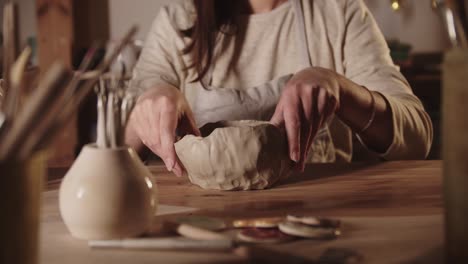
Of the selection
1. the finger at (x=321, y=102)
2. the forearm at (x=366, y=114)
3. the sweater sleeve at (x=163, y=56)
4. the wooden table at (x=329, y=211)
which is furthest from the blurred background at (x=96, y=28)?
the finger at (x=321, y=102)

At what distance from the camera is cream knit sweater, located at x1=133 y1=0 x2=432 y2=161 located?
1.36 m

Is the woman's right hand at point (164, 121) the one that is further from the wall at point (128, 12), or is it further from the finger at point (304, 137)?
the wall at point (128, 12)

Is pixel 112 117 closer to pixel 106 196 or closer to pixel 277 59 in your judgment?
pixel 106 196

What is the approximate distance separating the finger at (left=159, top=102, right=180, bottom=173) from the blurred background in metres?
1.87

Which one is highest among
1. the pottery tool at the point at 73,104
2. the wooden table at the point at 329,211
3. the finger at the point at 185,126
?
the pottery tool at the point at 73,104

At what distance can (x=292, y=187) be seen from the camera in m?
0.82

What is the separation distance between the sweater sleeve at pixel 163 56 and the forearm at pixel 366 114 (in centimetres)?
50

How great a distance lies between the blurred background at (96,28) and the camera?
2.61 m

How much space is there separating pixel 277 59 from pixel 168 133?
67 cm

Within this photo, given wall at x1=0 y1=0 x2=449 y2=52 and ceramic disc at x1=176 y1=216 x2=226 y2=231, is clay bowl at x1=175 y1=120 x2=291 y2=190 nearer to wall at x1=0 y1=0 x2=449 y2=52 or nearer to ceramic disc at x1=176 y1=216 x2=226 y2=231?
ceramic disc at x1=176 y1=216 x2=226 y2=231

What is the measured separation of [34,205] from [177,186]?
1.37ft

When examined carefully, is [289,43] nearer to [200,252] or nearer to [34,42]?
[200,252]

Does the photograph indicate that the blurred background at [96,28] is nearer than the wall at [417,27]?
Yes

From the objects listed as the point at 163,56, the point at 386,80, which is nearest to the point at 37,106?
the point at 386,80
